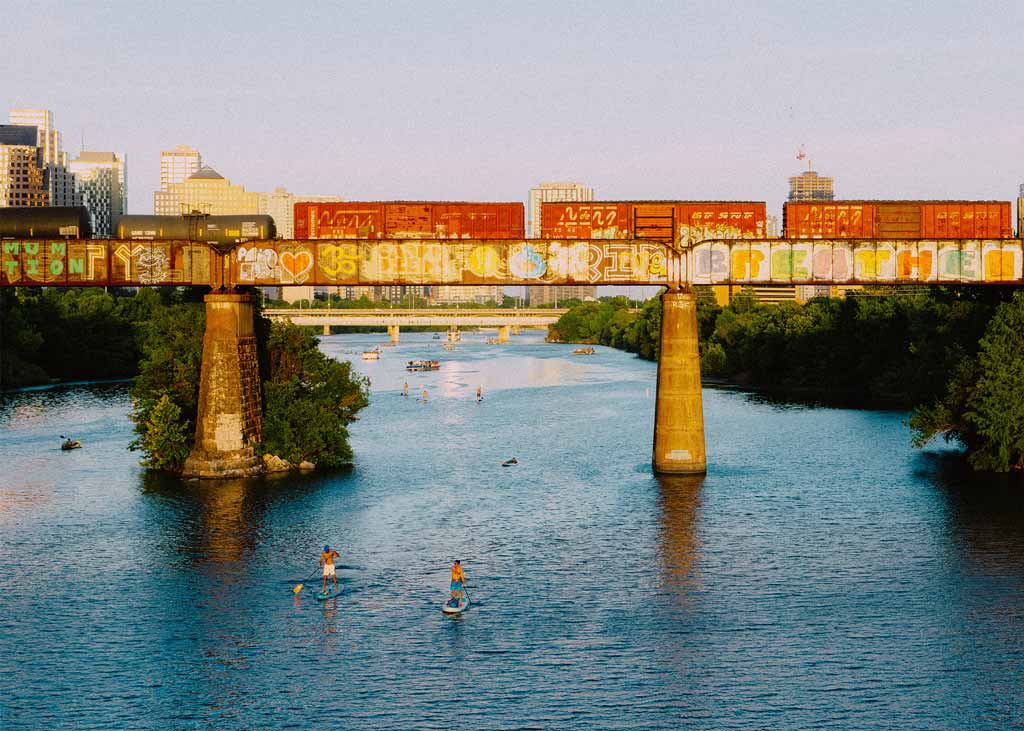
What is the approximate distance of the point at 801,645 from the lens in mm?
43188

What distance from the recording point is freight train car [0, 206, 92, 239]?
73.6 metres

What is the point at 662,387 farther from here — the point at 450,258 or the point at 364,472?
the point at 364,472

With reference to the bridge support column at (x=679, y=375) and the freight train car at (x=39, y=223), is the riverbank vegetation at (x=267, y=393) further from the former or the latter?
the bridge support column at (x=679, y=375)

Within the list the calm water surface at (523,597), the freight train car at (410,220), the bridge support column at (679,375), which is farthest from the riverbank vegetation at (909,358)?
the freight train car at (410,220)

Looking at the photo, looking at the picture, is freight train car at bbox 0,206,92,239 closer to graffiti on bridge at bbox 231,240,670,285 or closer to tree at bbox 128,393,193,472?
graffiti on bridge at bbox 231,240,670,285

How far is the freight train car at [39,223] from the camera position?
7356 cm

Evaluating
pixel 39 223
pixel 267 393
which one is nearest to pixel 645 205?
pixel 267 393

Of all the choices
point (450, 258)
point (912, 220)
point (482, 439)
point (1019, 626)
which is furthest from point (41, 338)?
point (1019, 626)

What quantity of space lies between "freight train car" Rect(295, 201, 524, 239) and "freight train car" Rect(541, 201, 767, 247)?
9.99ft

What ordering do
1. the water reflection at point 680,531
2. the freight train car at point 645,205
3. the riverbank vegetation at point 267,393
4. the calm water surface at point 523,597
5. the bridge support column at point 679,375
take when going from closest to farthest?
the calm water surface at point 523,597, the water reflection at point 680,531, the bridge support column at point 679,375, the riverbank vegetation at point 267,393, the freight train car at point 645,205

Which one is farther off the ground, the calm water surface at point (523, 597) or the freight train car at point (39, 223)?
the freight train car at point (39, 223)

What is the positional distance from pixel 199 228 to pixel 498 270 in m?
18.8

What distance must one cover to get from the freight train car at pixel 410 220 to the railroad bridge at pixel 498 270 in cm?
1014

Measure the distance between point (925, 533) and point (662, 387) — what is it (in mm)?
17414
